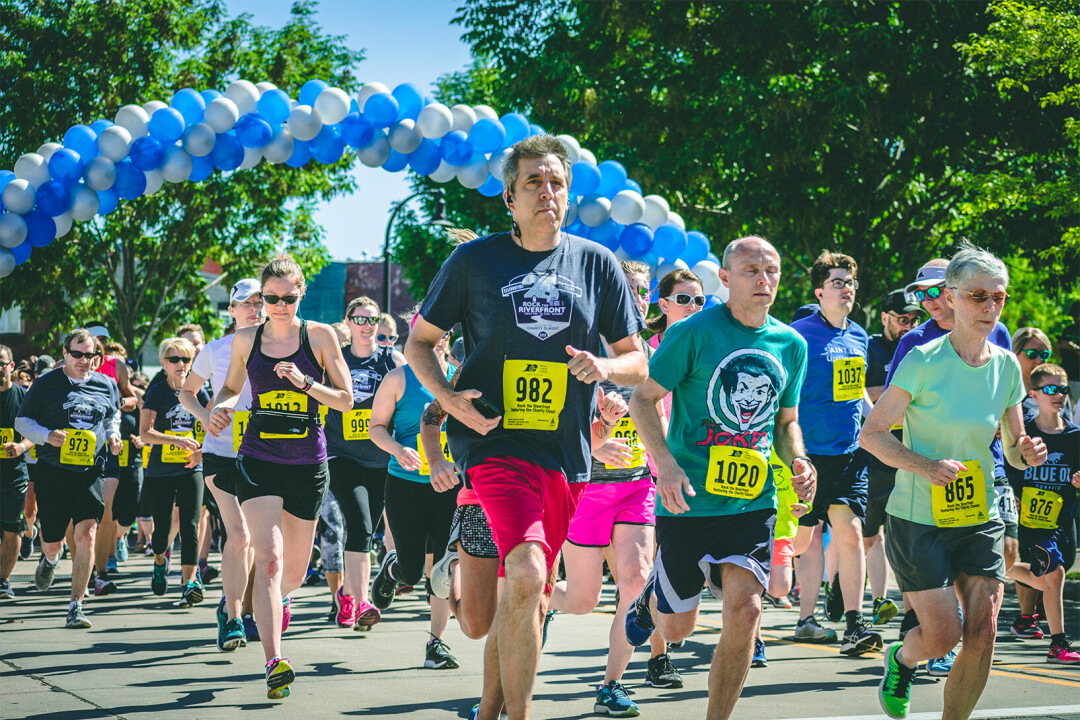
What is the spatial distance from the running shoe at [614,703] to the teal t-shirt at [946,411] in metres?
1.55

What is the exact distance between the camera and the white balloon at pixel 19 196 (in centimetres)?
1241

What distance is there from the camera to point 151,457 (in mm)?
10289

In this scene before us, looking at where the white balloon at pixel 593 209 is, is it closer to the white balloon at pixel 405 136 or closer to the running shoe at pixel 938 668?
the white balloon at pixel 405 136

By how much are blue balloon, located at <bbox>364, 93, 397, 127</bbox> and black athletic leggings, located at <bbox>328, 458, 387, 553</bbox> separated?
5.08 meters

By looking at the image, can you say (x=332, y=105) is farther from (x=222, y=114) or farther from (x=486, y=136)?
(x=486, y=136)

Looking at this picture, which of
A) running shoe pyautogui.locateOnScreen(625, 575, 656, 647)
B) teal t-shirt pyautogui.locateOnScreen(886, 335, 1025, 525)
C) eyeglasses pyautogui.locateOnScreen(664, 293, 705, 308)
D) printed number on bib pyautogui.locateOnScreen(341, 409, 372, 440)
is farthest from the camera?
printed number on bib pyautogui.locateOnScreen(341, 409, 372, 440)

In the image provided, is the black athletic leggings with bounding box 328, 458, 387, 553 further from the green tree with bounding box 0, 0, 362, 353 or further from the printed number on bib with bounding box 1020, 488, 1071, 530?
the green tree with bounding box 0, 0, 362, 353

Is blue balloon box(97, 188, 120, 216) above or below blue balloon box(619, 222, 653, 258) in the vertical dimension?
above

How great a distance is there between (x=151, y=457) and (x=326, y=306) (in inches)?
2665

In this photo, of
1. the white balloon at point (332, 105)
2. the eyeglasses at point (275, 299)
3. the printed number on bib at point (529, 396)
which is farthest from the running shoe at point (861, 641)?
the white balloon at point (332, 105)

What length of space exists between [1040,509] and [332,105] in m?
8.22

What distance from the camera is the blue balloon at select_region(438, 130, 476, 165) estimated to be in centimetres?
1277

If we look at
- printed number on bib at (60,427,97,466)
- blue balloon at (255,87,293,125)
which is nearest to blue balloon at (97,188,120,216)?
blue balloon at (255,87,293,125)

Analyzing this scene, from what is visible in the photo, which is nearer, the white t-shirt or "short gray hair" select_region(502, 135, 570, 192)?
"short gray hair" select_region(502, 135, 570, 192)
